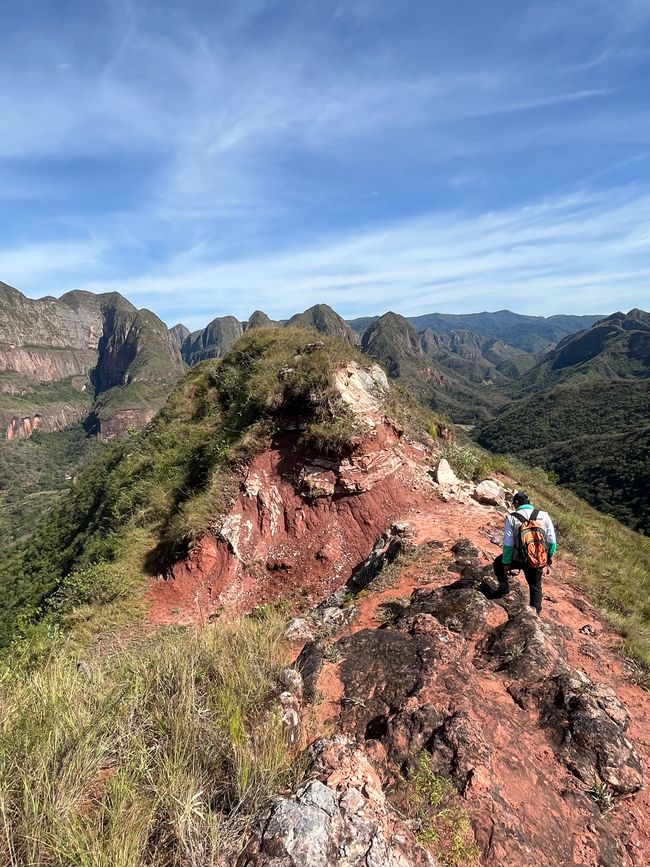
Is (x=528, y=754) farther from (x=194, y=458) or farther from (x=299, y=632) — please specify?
(x=194, y=458)

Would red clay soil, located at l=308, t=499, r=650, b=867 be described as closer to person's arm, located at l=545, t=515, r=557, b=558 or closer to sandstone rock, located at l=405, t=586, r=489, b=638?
sandstone rock, located at l=405, t=586, r=489, b=638

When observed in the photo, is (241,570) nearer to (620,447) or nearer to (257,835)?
(257,835)

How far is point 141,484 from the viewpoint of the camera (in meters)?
14.0

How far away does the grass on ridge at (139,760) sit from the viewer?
87.3 inches

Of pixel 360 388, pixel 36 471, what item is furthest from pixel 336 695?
pixel 36 471

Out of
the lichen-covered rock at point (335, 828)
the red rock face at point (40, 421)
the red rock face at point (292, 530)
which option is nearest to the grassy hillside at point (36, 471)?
the red rock face at point (40, 421)

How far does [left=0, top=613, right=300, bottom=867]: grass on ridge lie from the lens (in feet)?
7.27

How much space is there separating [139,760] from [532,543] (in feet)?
16.8

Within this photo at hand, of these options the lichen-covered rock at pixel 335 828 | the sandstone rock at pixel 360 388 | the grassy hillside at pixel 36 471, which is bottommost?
the grassy hillside at pixel 36 471

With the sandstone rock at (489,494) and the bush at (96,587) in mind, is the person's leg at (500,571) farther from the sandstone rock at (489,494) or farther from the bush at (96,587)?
the bush at (96,587)

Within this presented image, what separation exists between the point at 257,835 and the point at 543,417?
412 feet

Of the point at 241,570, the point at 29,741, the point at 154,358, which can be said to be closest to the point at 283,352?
the point at 241,570

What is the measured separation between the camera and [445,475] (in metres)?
11.7

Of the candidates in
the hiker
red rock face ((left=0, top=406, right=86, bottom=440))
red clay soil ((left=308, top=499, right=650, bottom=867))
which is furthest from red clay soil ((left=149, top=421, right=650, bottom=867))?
red rock face ((left=0, top=406, right=86, bottom=440))
